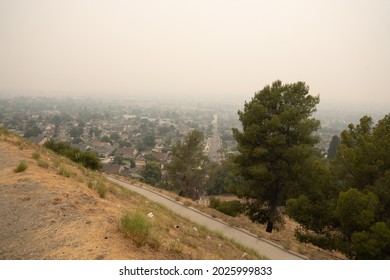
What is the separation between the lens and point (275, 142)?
12898mm

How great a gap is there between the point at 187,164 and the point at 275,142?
515 inches

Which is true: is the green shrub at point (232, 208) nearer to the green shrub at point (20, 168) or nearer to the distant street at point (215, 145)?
the green shrub at point (20, 168)

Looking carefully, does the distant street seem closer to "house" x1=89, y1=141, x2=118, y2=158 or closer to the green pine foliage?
"house" x1=89, y1=141, x2=118, y2=158

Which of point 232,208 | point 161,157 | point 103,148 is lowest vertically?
point 103,148

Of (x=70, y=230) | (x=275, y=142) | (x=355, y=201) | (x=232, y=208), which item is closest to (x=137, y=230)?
(x=70, y=230)

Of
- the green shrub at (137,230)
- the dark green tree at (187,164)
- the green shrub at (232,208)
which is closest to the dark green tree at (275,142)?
the green shrub at (232,208)

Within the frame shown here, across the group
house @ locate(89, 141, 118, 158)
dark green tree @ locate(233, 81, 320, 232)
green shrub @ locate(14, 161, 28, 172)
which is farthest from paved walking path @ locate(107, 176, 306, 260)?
house @ locate(89, 141, 118, 158)

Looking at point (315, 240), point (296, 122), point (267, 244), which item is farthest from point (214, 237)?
point (296, 122)

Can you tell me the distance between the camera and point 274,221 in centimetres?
1371

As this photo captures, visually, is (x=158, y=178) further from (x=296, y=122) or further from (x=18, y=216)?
(x=18, y=216)

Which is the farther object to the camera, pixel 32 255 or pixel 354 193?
pixel 354 193

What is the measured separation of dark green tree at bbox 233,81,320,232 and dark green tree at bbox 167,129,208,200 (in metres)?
10.9

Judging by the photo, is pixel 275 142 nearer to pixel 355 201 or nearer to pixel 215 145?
pixel 355 201

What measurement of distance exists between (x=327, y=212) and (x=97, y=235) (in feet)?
28.6
